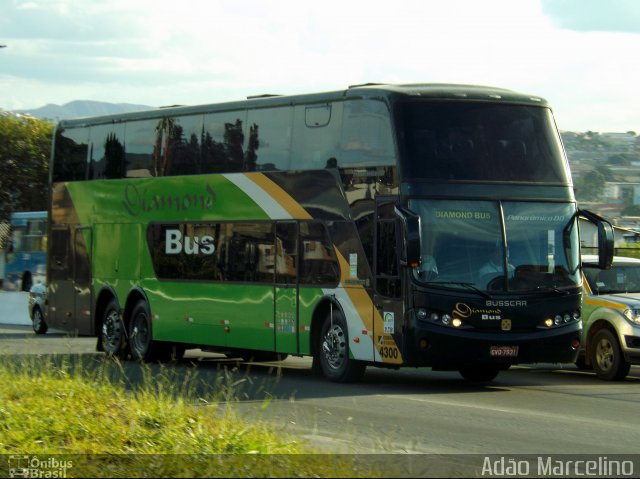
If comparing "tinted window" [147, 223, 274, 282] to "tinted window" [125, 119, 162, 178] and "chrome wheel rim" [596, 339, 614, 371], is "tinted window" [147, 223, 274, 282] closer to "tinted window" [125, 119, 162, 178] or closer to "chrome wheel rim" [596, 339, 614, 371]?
"tinted window" [125, 119, 162, 178]

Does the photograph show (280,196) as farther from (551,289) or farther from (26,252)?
(26,252)

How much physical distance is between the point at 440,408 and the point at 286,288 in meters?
4.62

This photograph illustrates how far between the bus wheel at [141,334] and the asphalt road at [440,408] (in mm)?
753

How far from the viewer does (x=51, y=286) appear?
26312mm

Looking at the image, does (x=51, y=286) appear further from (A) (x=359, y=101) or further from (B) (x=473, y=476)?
(B) (x=473, y=476)

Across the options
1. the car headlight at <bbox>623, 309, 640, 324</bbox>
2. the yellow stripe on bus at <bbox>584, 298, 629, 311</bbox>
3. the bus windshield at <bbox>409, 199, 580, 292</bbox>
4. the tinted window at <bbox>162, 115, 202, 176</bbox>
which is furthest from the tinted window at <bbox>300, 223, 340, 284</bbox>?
the car headlight at <bbox>623, 309, 640, 324</bbox>

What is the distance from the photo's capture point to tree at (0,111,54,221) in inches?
2704

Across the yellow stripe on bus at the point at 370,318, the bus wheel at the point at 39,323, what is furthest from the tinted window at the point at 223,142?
the bus wheel at the point at 39,323

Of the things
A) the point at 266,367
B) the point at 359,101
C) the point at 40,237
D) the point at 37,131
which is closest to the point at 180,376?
the point at 266,367

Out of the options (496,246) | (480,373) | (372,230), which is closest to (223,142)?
(372,230)

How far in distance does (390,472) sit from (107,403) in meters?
4.95

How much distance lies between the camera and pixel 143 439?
413 inches

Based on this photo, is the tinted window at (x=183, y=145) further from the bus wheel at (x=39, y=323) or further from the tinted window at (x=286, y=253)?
the bus wheel at (x=39, y=323)

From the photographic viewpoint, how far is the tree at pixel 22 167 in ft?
225
